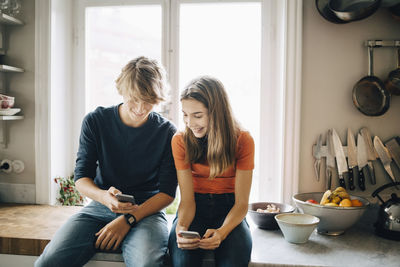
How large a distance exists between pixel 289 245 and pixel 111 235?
0.77m

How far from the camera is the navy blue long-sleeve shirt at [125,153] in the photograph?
5.38ft

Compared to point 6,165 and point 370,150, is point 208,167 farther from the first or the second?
point 6,165

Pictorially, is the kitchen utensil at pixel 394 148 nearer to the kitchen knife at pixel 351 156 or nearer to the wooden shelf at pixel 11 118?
the kitchen knife at pixel 351 156

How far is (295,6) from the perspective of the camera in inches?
75.2

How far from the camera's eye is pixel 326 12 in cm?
Answer: 186

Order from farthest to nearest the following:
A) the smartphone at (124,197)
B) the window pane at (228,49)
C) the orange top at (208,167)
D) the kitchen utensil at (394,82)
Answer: the window pane at (228,49), the kitchen utensil at (394,82), the orange top at (208,167), the smartphone at (124,197)

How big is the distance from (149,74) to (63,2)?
3.51ft

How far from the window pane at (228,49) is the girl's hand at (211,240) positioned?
2.96 ft

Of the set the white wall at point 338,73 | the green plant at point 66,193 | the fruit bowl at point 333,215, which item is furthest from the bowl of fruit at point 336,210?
the green plant at point 66,193

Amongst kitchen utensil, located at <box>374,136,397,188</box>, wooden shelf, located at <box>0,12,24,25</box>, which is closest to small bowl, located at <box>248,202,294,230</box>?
kitchen utensil, located at <box>374,136,397,188</box>

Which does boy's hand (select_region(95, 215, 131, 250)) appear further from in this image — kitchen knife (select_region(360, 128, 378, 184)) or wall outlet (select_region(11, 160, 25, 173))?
kitchen knife (select_region(360, 128, 378, 184))

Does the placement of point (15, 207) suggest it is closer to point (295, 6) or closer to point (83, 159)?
point (83, 159)

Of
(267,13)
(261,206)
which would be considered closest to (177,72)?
(267,13)

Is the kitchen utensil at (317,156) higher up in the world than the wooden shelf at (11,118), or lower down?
lower down
